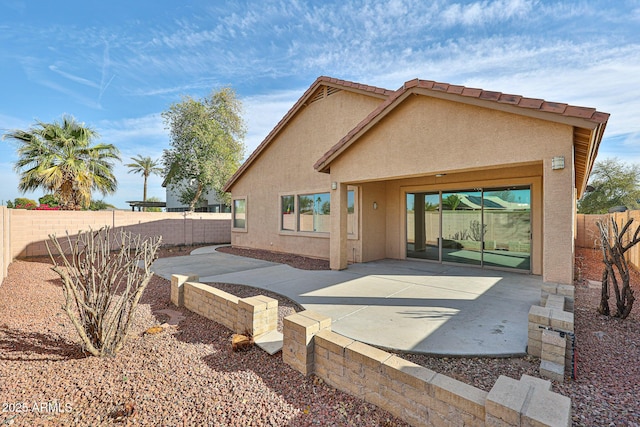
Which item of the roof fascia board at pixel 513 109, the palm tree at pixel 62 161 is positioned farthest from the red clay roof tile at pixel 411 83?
the palm tree at pixel 62 161

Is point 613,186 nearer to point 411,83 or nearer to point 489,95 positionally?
point 489,95

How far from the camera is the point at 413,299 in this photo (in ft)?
20.0

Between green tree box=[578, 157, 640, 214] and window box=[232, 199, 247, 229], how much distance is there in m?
30.5

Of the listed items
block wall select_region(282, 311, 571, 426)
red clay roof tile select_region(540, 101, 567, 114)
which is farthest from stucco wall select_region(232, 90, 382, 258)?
block wall select_region(282, 311, 571, 426)

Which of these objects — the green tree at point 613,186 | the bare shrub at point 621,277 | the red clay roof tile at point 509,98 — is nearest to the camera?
the bare shrub at point 621,277

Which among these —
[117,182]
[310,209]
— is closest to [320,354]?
[310,209]

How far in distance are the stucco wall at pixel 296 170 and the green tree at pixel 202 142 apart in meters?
8.70

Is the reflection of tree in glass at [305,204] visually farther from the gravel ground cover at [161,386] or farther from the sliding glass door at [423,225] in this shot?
the gravel ground cover at [161,386]

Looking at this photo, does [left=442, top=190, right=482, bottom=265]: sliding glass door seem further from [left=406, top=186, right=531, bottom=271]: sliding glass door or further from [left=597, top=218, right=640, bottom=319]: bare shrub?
[left=597, top=218, right=640, bottom=319]: bare shrub

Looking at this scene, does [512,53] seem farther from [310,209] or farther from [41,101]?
[41,101]

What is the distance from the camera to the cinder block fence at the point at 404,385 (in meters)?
2.10

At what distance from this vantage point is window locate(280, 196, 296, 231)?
13033 mm

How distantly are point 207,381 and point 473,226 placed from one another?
29.2 ft

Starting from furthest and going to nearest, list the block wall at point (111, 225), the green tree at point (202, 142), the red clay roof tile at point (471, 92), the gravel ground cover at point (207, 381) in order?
the green tree at point (202, 142)
the block wall at point (111, 225)
the red clay roof tile at point (471, 92)
the gravel ground cover at point (207, 381)
